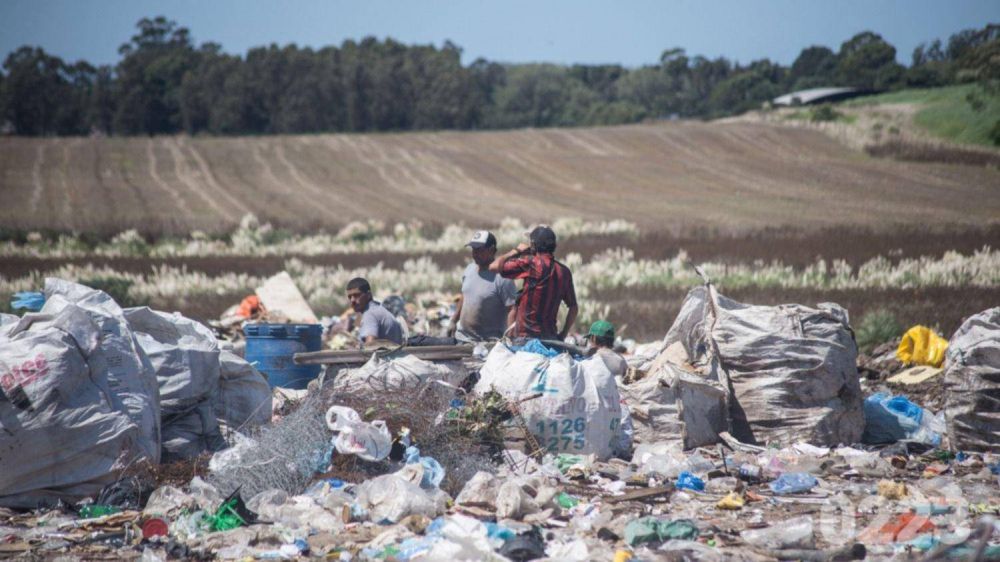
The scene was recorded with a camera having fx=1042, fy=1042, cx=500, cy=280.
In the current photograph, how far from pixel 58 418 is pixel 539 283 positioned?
3.66 m

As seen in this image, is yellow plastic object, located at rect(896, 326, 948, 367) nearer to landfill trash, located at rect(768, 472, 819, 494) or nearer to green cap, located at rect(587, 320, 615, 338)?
green cap, located at rect(587, 320, 615, 338)

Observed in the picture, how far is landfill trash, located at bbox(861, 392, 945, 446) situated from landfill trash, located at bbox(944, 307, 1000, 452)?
32 centimetres

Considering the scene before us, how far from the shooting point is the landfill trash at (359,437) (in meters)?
5.99

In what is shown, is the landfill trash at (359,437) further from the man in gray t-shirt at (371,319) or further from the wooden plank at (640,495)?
the man in gray t-shirt at (371,319)

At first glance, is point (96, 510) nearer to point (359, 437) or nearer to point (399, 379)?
point (359, 437)

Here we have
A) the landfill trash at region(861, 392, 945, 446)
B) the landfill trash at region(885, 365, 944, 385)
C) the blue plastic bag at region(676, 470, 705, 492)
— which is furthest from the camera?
the landfill trash at region(885, 365, 944, 385)

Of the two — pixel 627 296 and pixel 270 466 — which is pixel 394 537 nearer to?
pixel 270 466

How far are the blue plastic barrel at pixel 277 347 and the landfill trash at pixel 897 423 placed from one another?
14.2 feet

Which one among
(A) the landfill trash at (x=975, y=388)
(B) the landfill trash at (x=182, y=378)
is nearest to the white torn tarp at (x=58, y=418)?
(B) the landfill trash at (x=182, y=378)

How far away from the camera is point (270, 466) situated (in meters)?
5.84

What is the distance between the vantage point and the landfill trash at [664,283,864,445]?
702cm

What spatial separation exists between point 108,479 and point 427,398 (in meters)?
1.92

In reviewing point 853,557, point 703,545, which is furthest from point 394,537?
point 853,557

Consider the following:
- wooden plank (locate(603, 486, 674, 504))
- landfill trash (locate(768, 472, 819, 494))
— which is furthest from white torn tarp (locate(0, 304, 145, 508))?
landfill trash (locate(768, 472, 819, 494))
